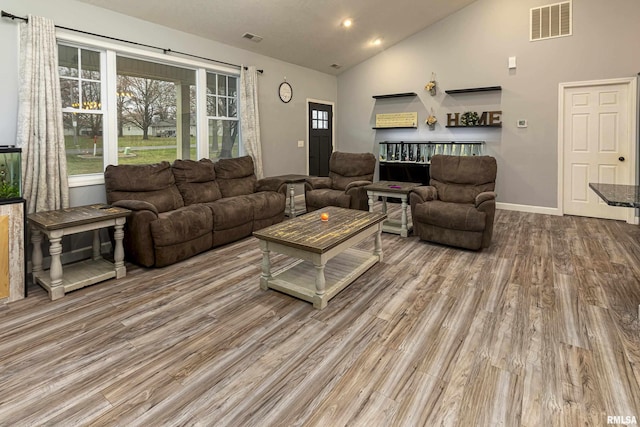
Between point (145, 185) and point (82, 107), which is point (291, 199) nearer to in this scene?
point (145, 185)

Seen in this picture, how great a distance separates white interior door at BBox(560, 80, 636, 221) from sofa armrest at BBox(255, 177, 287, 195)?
4277mm

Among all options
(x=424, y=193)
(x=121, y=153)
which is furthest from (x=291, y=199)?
(x=121, y=153)

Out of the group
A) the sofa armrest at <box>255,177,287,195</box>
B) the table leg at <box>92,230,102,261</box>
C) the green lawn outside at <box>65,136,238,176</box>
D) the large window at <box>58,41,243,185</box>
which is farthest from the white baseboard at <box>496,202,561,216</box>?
the table leg at <box>92,230,102,261</box>

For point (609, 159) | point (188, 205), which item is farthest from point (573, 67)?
point (188, 205)

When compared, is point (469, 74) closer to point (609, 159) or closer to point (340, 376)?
point (609, 159)

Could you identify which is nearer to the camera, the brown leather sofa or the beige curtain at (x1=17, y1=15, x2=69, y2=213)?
the beige curtain at (x1=17, y1=15, x2=69, y2=213)

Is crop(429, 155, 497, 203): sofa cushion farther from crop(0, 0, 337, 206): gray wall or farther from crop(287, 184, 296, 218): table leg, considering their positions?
crop(0, 0, 337, 206): gray wall

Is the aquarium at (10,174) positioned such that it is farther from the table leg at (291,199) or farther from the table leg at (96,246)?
the table leg at (291,199)

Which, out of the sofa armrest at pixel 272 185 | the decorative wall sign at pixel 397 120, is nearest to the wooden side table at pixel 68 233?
the sofa armrest at pixel 272 185

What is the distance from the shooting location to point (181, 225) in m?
3.59

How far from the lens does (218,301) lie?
2.79 metres

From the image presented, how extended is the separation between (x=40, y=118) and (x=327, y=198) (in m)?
3.31

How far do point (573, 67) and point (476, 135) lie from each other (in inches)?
62.5

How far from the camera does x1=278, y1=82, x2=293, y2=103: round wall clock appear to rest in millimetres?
6238
